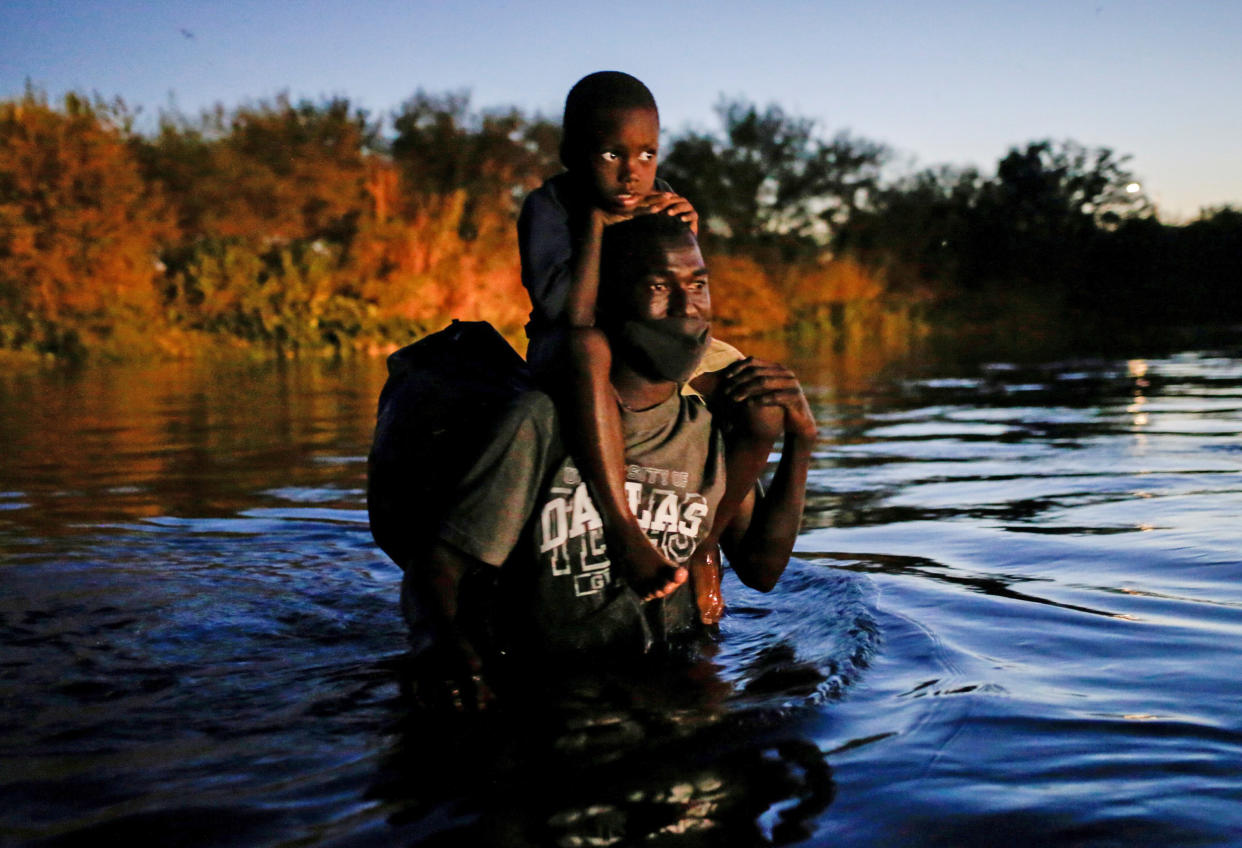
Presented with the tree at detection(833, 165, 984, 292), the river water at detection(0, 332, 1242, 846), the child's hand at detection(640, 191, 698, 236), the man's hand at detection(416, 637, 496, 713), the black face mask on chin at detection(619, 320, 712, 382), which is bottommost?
the river water at detection(0, 332, 1242, 846)

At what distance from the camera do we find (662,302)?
330 cm

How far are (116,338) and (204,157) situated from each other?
362 inches

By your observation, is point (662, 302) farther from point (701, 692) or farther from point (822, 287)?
point (822, 287)

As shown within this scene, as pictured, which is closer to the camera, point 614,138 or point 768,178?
point 614,138

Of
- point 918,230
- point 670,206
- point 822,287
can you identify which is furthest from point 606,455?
point 918,230

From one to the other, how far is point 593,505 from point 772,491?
0.66 metres

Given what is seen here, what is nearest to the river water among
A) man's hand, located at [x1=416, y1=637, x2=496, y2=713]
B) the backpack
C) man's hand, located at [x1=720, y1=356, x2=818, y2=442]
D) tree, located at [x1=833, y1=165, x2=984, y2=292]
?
man's hand, located at [x1=416, y1=637, x2=496, y2=713]

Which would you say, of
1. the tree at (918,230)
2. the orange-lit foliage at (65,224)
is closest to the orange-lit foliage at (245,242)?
the orange-lit foliage at (65,224)

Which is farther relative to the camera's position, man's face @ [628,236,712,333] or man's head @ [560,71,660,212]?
man's head @ [560,71,660,212]

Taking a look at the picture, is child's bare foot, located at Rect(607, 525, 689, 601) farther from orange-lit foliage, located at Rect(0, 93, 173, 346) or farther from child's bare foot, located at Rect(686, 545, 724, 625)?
orange-lit foliage, located at Rect(0, 93, 173, 346)

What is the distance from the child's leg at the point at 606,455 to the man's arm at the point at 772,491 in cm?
43

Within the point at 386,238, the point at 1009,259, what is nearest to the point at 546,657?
the point at 386,238

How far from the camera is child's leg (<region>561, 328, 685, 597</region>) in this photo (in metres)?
3.16

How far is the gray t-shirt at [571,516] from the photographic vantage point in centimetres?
318
